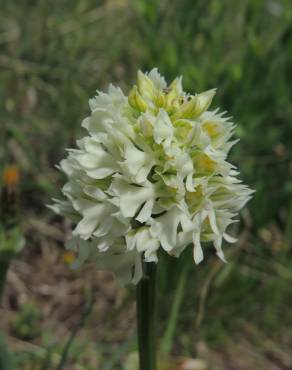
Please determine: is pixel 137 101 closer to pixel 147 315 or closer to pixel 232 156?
pixel 147 315

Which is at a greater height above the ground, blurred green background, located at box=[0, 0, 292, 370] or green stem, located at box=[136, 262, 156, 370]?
blurred green background, located at box=[0, 0, 292, 370]

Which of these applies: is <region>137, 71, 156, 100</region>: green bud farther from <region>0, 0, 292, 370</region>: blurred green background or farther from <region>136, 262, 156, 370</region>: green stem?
<region>0, 0, 292, 370</region>: blurred green background

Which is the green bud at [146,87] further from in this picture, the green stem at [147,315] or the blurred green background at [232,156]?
the blurred green background at [232,156]

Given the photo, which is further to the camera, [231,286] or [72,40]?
[72,40]

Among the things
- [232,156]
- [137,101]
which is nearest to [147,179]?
[137,101]

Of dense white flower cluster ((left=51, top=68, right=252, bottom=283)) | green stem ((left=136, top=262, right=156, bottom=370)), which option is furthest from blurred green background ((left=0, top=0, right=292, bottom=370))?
dense white flower cluster ((left=51, top=68, right=252, bottom=283))

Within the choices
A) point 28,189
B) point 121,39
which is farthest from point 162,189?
point 121,39

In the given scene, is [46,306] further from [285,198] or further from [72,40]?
[72,40]
